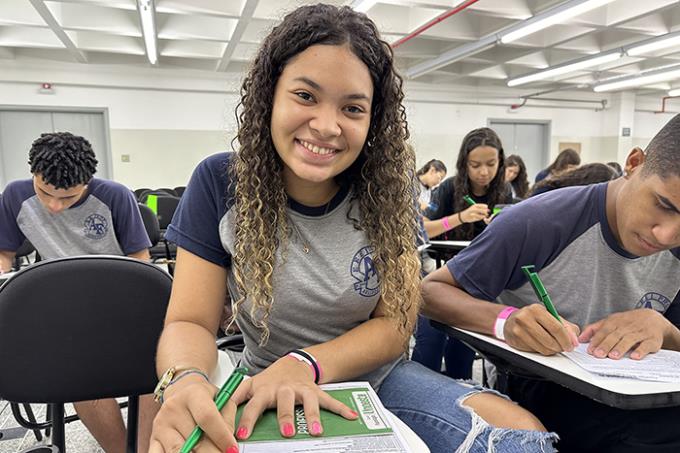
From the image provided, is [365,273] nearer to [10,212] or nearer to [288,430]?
[288,430]

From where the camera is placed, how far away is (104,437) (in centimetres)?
139

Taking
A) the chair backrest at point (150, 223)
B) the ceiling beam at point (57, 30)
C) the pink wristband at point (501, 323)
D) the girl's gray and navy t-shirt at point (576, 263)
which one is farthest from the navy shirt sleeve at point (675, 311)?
the ceiling beam at point (57, 30)

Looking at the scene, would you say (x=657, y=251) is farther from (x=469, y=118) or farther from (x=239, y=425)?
(x=469, y=118)

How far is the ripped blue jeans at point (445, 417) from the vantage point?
2.35ft

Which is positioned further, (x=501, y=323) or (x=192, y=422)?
(x=501, y=323)

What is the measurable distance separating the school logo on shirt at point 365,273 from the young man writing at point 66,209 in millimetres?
1467

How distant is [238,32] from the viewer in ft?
16.2

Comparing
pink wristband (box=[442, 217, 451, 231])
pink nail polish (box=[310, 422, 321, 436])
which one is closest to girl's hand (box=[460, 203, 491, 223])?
pink wristband (box=[442, 217, 451, 231])

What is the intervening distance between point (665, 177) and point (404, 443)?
76 cm

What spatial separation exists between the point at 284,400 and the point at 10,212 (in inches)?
74.6

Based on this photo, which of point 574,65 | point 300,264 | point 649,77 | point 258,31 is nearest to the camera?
point 300,264

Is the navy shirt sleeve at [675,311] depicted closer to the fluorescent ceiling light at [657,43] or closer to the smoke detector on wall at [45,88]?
the fluorescent ceiling light at [657,43]

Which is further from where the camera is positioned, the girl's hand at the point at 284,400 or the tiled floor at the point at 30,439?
the tiled floor at the point at 30,439

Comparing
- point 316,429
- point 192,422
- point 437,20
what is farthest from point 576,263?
point 437,20
